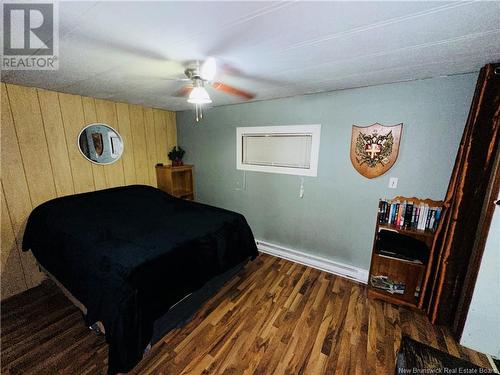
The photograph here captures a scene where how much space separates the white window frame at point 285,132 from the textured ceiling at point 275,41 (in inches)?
26.6

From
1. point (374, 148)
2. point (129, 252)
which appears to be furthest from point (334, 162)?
point (129, 252)

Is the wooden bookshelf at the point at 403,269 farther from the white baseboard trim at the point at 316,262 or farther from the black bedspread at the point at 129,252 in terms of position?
the black bedspread at the point at 129,252

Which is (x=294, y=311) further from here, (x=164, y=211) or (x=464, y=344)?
(x=164, y=211)

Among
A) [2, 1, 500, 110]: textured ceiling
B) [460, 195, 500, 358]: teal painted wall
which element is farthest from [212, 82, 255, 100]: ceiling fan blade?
[460, 195, 500, 358]: teal painted wall

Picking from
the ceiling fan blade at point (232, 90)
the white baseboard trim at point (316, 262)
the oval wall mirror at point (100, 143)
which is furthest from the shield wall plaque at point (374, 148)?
the oval wall mirror at point (100, 143)

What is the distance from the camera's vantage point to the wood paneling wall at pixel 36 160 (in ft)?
6.76

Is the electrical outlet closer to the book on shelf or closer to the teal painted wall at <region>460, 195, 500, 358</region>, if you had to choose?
the book on shelf

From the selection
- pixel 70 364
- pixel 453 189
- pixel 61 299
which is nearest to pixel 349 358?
pixel 453 189

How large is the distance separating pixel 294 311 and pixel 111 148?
305 centimetres

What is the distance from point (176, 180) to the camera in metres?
3.63

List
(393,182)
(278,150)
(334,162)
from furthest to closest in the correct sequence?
1. (278,150)
2. (334,162)
3. (393,182)

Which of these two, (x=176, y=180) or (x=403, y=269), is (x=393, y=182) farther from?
(x=176, y=180)

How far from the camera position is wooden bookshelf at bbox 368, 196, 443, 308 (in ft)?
6.31

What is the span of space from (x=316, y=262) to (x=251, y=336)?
4.29ft
